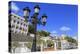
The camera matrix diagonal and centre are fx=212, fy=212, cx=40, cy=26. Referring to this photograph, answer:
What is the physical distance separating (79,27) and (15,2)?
641 millimetres

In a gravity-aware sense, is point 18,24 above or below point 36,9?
below

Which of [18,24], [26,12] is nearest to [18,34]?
[18,24]

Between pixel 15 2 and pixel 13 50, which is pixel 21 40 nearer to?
Result: pixel 13 50

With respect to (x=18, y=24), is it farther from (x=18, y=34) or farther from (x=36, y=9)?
(x=36, y=9)

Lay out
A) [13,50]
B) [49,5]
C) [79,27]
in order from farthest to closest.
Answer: [79,27], [49,5], [13,50]

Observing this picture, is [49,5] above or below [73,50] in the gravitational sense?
above

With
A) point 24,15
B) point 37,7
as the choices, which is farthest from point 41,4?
point 24,15

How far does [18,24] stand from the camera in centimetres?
171

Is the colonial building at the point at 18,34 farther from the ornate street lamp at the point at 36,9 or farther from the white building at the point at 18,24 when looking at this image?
the ornate street lamp at the point at 36,9

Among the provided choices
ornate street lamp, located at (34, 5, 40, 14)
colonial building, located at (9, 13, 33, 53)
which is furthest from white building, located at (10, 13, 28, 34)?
ornate street lamp, located at (34, 5, 40, 14)

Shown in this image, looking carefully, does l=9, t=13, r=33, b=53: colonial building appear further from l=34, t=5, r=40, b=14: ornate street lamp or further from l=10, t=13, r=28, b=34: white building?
l=34, t=5, r=40, b=14: ornate street lamp

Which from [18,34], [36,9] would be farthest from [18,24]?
[36,9]

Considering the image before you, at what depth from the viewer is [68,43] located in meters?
1.90

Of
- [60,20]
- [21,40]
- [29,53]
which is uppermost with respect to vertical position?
[60,20]
